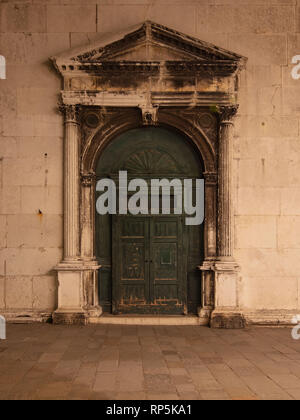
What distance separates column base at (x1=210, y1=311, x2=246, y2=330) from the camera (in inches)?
269

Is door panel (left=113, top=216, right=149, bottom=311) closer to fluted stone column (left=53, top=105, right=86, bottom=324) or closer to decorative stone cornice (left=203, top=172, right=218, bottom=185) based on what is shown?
fluted stone column (left=53, top=105, right=86, bottom=324)

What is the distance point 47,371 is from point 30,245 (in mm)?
3162

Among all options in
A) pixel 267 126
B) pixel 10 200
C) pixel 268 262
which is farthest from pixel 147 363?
pixel 267 126

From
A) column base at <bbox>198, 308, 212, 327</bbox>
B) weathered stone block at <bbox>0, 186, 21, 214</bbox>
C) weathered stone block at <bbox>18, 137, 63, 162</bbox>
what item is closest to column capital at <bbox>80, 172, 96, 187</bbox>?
weathered stone block at <bbox>18, 137, 63, 162</bbox>

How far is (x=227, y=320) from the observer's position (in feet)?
22.5

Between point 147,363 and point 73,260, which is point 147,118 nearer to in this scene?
point 73,260

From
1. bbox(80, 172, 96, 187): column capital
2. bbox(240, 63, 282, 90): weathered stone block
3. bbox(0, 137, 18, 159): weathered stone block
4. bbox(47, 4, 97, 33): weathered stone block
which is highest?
bbox(47, 4, 97, 33): weathered stone block

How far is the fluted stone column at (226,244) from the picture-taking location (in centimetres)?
688

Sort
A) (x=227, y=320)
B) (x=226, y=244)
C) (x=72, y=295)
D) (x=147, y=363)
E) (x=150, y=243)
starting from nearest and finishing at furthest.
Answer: (x=147, y=363), (x=227, y=320), (x=72, y=295), (x=226, y=244), (x=150, y=243)

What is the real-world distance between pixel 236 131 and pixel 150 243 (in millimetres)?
2829

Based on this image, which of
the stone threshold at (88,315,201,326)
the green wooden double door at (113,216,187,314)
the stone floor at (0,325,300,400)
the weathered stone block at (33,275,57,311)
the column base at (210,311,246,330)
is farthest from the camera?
the green wooden double door at (113,216,187,314)

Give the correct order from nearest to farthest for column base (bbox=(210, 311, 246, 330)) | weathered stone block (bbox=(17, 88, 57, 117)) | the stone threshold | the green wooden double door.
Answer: column base (bbox=(210, 311, 246, 330)), the stone threshold, weathered stone block (bbox=(17, 88, 57, 117)), the green wooden double door

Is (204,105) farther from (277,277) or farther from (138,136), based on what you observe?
(277,277)

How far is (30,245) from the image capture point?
23.7ft
